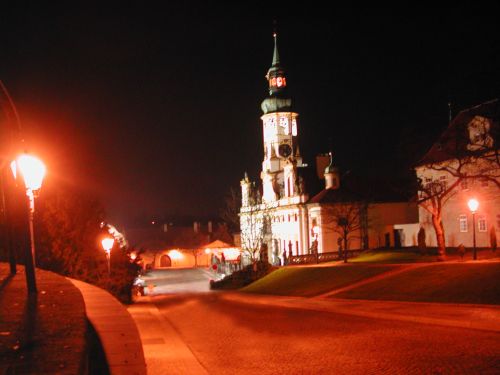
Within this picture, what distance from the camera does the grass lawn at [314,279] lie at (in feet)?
122

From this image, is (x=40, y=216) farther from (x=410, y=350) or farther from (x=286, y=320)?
(x=410, y=350)

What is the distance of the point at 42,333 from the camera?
4.75 m

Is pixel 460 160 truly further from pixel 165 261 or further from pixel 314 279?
pixel 165 261

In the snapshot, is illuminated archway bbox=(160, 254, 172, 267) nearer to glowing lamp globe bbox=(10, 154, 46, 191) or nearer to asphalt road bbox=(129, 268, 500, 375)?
asphalt road bbox=(129, 268, 500, 375)

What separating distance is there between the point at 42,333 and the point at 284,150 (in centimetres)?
9233

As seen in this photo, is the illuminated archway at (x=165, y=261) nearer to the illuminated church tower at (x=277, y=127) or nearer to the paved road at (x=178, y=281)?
the paved road at (x=178, y=281)

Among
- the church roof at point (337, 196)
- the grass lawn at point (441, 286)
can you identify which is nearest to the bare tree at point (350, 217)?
the church roof at point (337, 196)

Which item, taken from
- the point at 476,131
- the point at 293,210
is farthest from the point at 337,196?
the point at 476,131

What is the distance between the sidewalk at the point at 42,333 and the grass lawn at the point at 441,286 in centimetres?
1834

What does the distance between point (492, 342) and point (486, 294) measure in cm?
1025

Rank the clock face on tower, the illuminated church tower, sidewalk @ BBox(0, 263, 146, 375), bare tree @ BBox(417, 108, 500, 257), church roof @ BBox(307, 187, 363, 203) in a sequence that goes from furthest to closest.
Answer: the clock face on tower → the illuminated church tower → church roof @ BBox(307, 187, 363, 203) → bare tree @ BBox(417, 108, 500, 257) → sidewalk @ BBox(0, 263, 146, 375)

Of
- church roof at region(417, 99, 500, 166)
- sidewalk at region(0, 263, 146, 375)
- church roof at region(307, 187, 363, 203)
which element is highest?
church roof at region(417, 99, 500, 166)

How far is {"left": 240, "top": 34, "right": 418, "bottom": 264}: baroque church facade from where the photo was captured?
71562mm

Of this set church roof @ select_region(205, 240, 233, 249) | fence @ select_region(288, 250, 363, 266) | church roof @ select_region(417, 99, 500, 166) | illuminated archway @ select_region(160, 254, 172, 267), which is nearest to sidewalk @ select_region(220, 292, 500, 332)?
church roof @ select_region(417, 99, 500, 166)
